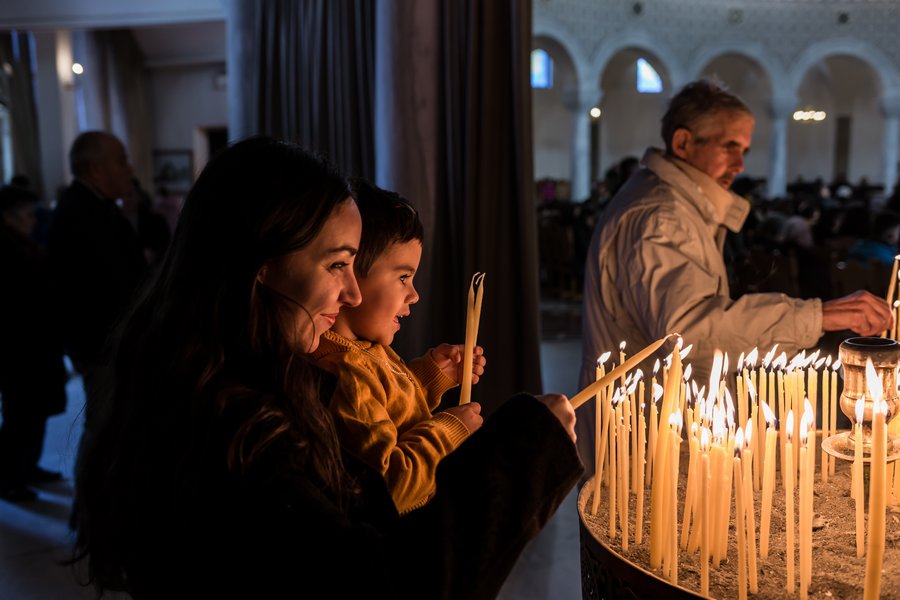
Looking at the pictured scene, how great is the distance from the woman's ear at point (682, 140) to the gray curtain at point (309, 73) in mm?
2023

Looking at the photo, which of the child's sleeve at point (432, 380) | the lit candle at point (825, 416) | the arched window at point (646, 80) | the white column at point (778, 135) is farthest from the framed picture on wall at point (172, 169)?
the arched window at point (646, 80)

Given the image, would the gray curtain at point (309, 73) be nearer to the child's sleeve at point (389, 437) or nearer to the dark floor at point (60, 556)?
the dark floor at point (60, 556)

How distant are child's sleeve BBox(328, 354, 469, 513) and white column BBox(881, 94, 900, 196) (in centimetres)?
2253

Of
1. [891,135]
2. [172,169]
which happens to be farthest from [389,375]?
[891,135]

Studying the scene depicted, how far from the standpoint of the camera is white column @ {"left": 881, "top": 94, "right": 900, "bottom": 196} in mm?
21094

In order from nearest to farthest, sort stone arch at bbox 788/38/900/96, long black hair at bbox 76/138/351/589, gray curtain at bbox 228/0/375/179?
long black hair at bbox 76/138/351/589, gray curtain at bbox 228/0/375/179, stone arch at bbox 788/38/900/96

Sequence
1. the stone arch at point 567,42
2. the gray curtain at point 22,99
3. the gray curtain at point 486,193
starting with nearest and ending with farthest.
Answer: the gray curtain at point 486,193 → the gray curtain at point 22,99 → the stone arch at point 567,42

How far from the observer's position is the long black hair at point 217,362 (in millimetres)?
1065

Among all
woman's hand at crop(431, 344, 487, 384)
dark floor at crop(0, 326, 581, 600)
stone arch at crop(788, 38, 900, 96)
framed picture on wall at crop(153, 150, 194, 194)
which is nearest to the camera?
woman's hand at crop(431, 344, 487, 384)

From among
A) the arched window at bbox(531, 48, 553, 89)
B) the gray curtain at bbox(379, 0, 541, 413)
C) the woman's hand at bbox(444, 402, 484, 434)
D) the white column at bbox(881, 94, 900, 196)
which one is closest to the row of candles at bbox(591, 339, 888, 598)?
the woman's hand at bbox(444, 402, 484, 434)

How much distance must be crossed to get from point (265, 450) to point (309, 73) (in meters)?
3.73

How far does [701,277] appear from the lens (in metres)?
2.35

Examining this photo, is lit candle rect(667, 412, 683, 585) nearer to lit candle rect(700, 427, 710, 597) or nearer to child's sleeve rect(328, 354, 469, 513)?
lit candle rect(700, 427, 710, 597)

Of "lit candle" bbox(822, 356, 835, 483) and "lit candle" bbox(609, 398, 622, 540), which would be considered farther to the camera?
"lit candle" bbox(822, 356, 835, 483)
